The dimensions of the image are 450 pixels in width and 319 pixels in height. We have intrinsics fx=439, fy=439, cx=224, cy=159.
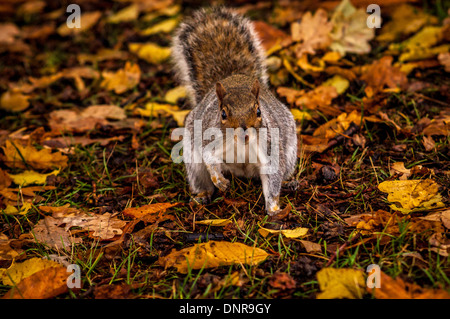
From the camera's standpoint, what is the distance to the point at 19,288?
1.74m

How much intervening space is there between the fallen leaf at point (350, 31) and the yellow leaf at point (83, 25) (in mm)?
2777

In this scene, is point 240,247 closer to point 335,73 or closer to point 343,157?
point 343,157

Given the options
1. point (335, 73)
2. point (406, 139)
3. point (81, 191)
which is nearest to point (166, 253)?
point (81, 191)

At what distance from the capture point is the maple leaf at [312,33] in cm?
340

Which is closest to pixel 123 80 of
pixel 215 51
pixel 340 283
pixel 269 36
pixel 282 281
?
pixel 215 51

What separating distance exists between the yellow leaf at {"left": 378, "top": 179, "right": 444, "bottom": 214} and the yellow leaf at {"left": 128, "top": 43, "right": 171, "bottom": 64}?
2636 mm

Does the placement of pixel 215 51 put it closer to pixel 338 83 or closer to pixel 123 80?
pixel 338 83

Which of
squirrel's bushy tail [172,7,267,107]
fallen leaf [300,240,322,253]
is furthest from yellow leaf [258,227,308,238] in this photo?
squirrel's bushy tail [172,7,267,107]

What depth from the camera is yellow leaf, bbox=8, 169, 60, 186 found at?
2.60 m

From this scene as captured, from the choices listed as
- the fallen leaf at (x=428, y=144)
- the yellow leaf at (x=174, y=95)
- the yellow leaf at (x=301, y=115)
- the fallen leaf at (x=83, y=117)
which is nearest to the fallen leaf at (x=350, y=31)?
the yellow leaf at (x=301, y=115)

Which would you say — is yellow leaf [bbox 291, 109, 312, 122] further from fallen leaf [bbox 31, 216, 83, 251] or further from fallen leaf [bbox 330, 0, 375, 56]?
fallen leaf [bbox 31, 216, 83, 251]

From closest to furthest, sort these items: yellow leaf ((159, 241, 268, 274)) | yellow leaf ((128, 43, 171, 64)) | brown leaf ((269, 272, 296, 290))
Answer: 1. brown leaf ((269, 272, 296, 290))
2. yellow leaf ((159, 241, 268, 274))
3. yellow leaf ((128, 43, 171, 64))

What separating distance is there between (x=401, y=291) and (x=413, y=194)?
25.3 inches

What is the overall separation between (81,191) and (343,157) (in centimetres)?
156
